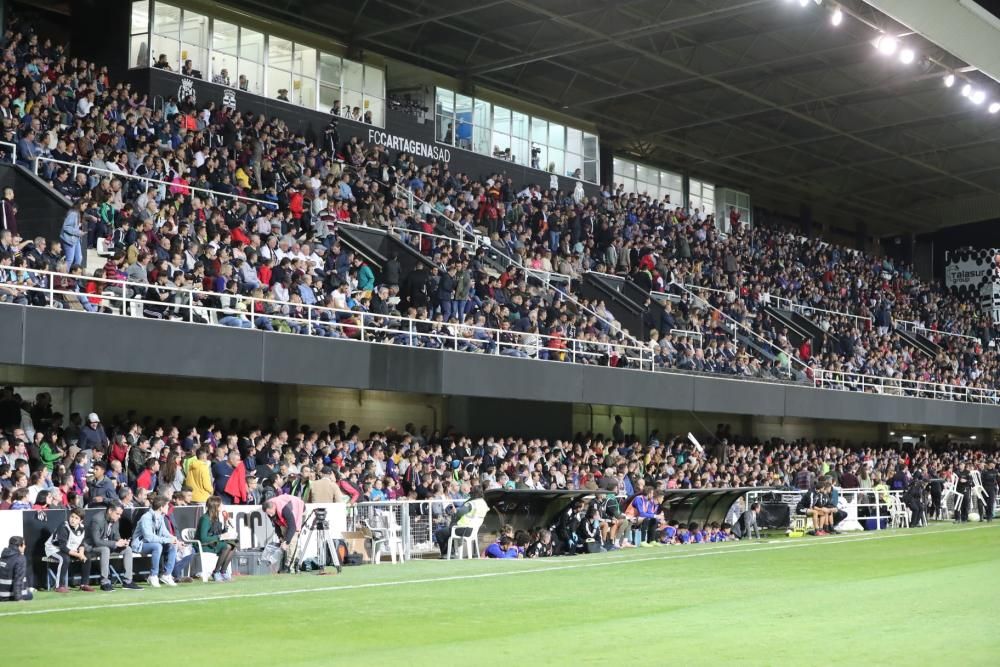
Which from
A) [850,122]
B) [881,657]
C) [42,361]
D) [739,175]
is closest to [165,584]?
[42,361]

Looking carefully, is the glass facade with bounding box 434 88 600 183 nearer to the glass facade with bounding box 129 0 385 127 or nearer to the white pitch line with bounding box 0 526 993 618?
the glass facade with bounding box 129 0 385 127

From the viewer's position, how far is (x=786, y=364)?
40.8 meters

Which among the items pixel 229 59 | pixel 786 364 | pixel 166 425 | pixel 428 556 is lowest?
pixel 428 556

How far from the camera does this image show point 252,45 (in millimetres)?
35781

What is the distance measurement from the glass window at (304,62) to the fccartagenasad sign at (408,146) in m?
2.25

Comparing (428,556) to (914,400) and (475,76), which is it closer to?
(475,76)

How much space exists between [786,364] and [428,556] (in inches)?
825

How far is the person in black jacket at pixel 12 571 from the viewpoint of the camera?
15016 millimetres

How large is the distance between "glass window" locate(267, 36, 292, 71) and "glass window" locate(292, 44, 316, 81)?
9.2 inches

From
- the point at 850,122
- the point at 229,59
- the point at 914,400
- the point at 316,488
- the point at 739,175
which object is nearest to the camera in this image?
the point at 316,488

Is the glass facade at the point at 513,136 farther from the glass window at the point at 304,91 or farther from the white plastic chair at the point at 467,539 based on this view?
the white plastic chair at the point at 467,539

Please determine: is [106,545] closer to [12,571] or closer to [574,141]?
[12,571]

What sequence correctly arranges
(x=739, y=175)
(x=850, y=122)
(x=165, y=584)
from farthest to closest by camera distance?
(x=739, y=175), (x=850, y=122), (x=165, y=584)

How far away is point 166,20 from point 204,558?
64.9ft
